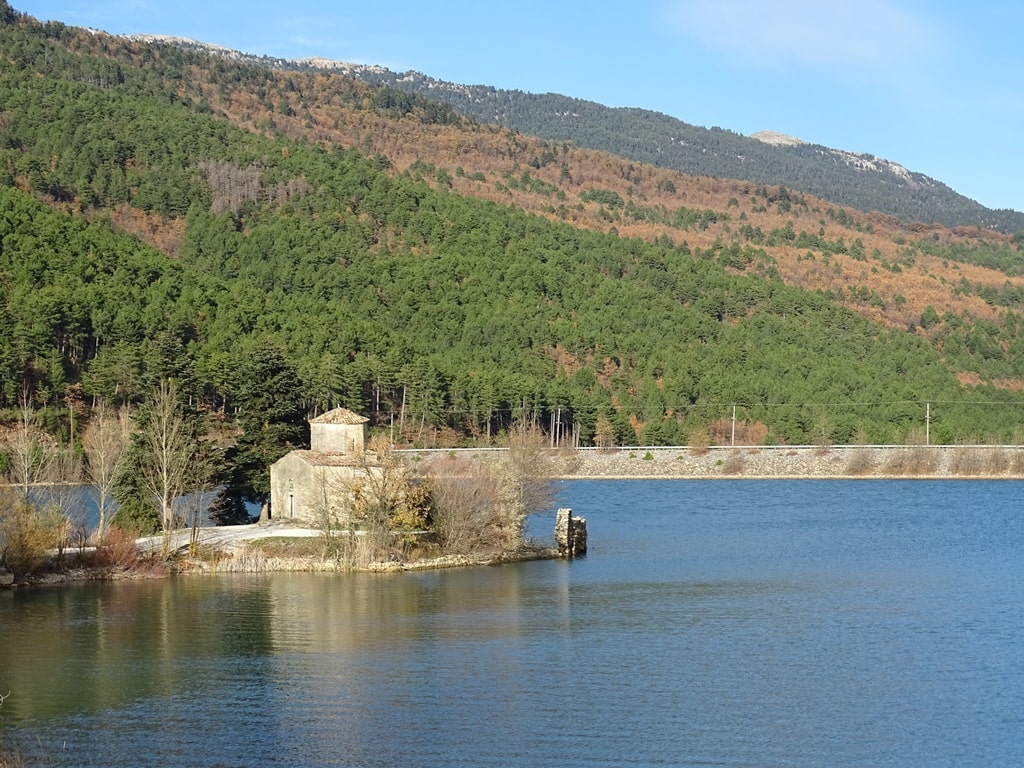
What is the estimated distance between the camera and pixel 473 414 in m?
118

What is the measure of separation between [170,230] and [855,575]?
428ft

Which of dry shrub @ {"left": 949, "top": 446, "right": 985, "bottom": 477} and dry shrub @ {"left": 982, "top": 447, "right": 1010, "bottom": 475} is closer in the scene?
dry shrub @ {"left": 949, "top": 446, "right": 985, "bottom": 477}

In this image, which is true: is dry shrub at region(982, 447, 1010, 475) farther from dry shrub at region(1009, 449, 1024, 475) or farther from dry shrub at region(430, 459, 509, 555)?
dry shrub at region(430, 459, 509, 555)

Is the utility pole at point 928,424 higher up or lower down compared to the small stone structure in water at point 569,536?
higher up

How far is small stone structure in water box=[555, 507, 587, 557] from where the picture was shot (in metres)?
57.5

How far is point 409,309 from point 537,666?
114322 mm

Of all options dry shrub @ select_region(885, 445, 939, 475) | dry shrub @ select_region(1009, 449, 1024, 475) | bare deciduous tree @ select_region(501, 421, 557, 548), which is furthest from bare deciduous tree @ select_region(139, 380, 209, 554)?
dry shrub @ select_region(1009, 449, 1024, 475)

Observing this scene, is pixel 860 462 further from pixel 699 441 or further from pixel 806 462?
pixel 699 441

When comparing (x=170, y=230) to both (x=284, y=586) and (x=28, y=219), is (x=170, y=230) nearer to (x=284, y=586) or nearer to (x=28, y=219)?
(x=28, y=219)

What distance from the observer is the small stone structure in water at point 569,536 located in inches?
2265

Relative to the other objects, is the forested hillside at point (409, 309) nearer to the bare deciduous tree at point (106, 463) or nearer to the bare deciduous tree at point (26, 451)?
the bare deciduous tree at point (26, 451)

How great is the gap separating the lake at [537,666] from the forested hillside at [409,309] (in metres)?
40.4

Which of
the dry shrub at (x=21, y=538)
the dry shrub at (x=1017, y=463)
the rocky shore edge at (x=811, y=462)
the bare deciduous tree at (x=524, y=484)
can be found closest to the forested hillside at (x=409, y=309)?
the rocky shore edge at (x=811, y=462)

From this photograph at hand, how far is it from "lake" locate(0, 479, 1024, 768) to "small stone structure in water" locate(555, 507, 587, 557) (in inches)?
35.3
